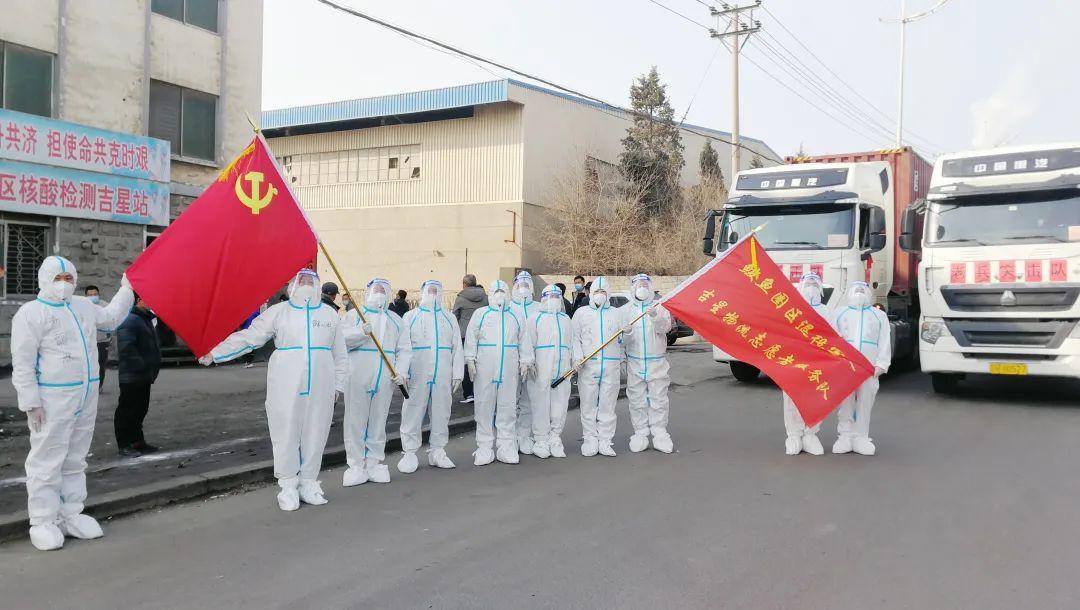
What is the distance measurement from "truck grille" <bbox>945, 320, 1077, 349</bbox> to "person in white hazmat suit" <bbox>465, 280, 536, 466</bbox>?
22.7 ft

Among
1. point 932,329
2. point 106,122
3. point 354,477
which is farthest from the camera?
point 106,122

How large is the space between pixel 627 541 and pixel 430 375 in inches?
119

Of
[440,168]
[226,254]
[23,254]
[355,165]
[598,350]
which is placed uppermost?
[355,165]

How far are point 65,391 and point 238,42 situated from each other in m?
14.0

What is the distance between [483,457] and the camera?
8.06 meters

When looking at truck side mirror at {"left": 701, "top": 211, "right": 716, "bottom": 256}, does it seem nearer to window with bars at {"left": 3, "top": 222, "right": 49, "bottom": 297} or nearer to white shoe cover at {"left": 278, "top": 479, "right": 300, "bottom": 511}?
white shoe cover at {"left": 278, "top": 479, "right": 300, "bottom": 511}

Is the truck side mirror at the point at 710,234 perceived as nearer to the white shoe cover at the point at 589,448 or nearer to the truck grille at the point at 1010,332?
the truck grille at the point at 1010,332

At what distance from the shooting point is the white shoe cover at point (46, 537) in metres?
5.32

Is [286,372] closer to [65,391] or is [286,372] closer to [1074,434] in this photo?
[65,391]

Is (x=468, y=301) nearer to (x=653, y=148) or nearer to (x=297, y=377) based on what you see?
(x=297, y=377)

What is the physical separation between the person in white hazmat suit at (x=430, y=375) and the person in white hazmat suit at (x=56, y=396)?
2776mm

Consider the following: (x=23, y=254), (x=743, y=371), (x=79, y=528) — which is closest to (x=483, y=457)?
(x=79, y=528)

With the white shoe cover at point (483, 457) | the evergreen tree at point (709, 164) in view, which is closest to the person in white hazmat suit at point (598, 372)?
the white shoe cover at point (483, 457)

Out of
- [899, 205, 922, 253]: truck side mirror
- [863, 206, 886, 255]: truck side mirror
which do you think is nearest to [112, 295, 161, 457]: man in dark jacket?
[863, 206, 886, 255]: truck side mirror
